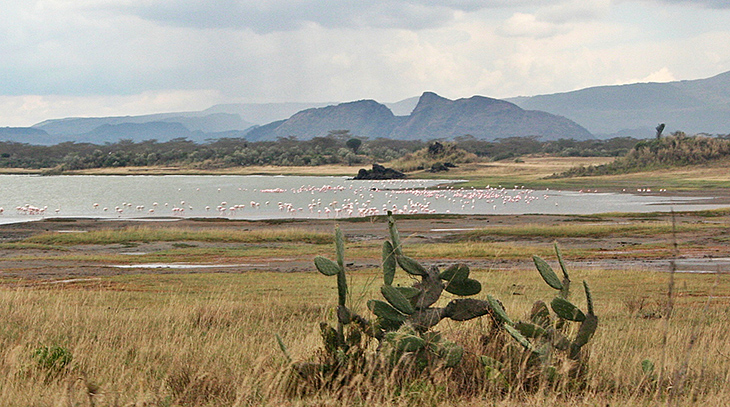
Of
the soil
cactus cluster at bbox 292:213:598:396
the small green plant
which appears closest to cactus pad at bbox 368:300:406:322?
cactus cluster at bbox 292:213:598:396

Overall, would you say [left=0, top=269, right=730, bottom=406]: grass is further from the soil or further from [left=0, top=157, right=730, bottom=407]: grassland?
the soil

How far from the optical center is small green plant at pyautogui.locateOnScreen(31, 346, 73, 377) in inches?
298

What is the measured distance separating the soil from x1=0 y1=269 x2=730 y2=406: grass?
3833 millimetres

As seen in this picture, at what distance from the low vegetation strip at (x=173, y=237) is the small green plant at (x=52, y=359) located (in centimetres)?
2346

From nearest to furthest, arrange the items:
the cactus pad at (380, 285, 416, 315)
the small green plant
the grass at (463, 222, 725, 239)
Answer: the cactus pad at (380, 285, 416, 315) → the small green plant → the grass at (463, 222, 725, 239)

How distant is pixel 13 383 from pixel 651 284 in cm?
1416

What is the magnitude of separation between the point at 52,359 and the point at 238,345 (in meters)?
2.06

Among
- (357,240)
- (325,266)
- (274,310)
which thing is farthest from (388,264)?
(357,240)

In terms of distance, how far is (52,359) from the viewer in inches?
306

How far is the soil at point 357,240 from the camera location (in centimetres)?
2205

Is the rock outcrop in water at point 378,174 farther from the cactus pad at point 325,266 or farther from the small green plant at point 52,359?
the cactus pad at point 325,266

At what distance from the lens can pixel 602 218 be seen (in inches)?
1526

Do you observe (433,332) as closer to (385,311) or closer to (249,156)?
(385,311)

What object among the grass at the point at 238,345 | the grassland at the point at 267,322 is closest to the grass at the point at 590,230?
the grassland at the point at 267,322
